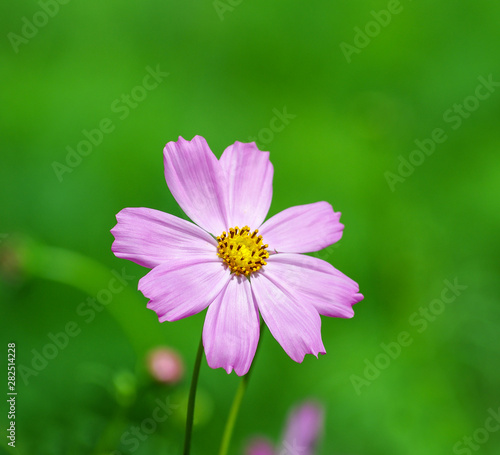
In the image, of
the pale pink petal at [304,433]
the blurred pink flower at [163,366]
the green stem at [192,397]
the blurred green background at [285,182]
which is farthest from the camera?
the blurred green background at [285,182]

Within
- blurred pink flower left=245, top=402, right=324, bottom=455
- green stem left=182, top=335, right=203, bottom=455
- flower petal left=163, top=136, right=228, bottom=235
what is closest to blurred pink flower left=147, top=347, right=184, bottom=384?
blurred pink flower left=245, top=402, right=324, bottom=455

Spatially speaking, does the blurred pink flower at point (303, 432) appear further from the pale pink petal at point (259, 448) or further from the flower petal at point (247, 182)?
the pale pink petal at point (259, 448)

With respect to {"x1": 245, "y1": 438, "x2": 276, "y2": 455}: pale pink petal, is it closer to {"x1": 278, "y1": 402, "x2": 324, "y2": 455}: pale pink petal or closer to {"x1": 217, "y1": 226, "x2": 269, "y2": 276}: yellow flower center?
{"x1": 278, "y1": 402, "x2": 324, "y2": 455}: pale pink petal

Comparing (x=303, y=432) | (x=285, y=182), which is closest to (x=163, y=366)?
(x=303, y=432)

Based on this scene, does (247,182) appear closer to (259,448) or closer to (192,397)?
(192,397)

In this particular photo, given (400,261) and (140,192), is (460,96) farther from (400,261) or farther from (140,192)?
(140,192)

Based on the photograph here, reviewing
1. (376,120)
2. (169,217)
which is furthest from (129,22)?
(169,217)

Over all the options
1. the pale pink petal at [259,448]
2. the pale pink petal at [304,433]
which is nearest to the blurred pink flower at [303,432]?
the pale pink petal at [304,433]
